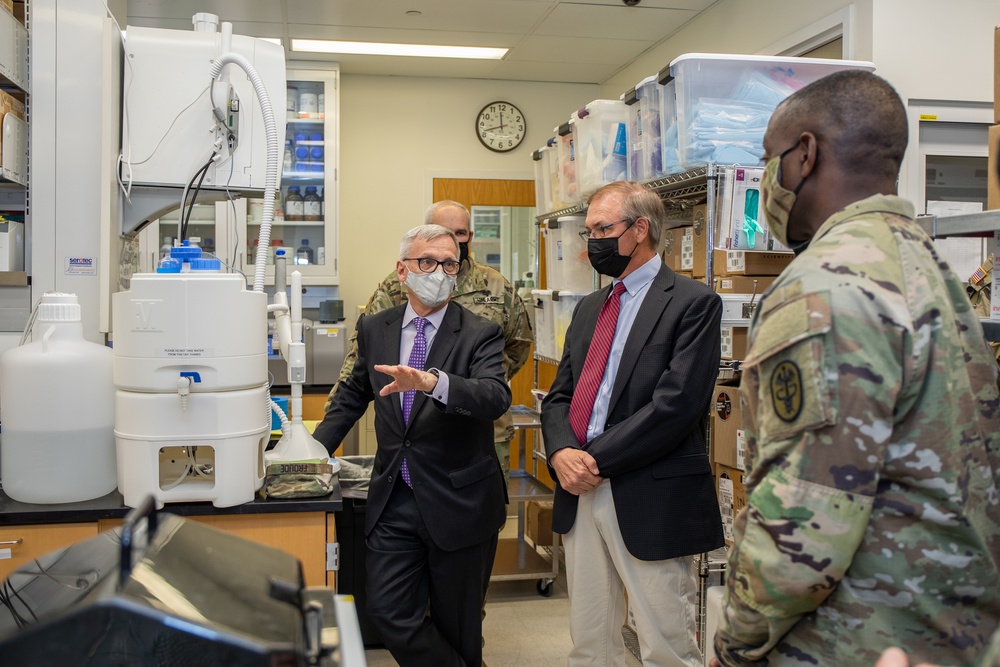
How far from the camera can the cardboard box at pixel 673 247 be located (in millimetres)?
3062

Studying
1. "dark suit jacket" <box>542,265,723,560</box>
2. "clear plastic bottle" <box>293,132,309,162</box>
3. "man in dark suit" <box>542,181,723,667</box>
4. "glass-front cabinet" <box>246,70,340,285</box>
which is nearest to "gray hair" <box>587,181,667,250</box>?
"man in dark suit" <box>542,181,723,667</box>

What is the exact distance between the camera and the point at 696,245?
2930 mm

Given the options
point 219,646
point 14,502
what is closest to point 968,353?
point 219,646

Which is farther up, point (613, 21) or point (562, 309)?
point (613, 21)

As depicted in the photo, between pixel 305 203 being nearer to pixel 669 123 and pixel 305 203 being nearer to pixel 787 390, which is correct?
pixel 669 123

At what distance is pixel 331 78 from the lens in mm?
5352

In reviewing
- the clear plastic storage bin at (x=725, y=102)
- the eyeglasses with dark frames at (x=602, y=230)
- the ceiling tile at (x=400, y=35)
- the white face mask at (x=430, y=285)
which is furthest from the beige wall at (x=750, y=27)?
the white face mask at (x=430, y=285)

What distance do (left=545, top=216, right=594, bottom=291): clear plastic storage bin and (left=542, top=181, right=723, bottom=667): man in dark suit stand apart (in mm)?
1104

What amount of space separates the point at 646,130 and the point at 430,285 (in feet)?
3.69

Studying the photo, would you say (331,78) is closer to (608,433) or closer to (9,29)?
(9,29)

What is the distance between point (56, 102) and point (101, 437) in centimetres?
91

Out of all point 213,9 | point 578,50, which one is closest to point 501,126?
point 578,50

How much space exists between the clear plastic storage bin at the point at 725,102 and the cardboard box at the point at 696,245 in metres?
0.31

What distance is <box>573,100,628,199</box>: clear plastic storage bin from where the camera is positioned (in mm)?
3080
